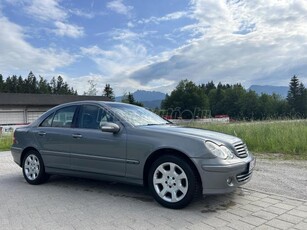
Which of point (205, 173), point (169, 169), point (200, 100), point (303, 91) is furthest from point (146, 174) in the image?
point (303, 91)

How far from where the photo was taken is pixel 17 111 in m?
41.9

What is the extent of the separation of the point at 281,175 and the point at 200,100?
9078 centimetres

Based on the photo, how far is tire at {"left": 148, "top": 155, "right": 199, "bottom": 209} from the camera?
181 inches

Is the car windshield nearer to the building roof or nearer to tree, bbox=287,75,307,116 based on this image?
the building roof

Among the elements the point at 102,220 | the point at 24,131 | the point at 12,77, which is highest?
the point at 12,77

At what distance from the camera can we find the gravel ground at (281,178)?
18.3ft

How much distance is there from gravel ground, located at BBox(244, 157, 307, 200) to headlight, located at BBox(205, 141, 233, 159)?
57.4 inches

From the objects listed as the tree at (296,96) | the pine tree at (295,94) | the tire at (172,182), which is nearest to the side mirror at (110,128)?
the tire at (172,182)

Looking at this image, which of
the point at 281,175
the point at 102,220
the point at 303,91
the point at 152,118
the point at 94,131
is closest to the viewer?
the point at 102,220

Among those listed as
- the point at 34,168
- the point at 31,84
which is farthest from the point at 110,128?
the point at 31,84

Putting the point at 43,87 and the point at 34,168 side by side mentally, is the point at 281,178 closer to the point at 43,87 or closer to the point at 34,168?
the point at 34,168

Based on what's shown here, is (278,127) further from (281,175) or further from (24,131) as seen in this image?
Result: (24,131)

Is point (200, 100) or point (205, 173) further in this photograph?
point (200, 100)

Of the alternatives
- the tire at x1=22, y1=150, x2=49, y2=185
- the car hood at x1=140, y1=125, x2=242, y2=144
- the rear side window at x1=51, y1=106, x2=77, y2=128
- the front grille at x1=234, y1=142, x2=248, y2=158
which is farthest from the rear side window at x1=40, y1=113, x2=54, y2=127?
the front grille at x1=234, y1=142, x2=248, y2=158
